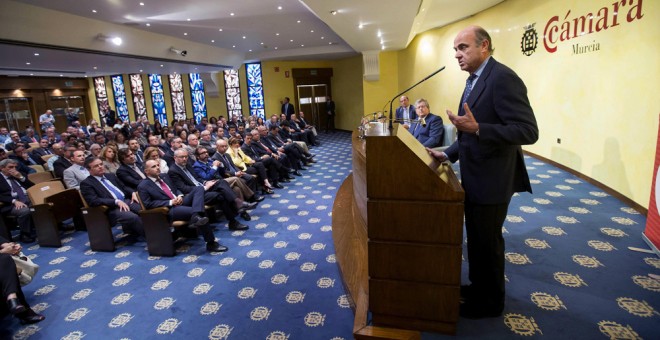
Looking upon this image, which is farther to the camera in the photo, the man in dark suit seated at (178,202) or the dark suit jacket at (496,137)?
the man in dark suit seated at (178,202)

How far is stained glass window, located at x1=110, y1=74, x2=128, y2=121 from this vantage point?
18.5 m

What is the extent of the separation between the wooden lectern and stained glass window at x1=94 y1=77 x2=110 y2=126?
71.1 ft

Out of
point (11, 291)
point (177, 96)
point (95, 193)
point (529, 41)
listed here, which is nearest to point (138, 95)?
point (177, 96)

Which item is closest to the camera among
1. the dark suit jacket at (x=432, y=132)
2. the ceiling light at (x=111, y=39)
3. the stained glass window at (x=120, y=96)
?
the dark suit jacket at (x=432, y=132)

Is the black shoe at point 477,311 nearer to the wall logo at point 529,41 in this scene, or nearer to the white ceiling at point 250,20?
the white ceiling at point 250,20

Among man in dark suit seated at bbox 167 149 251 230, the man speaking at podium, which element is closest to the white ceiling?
man in dark suit seated at bbox 167 149 251 230

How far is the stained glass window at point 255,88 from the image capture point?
620 inches

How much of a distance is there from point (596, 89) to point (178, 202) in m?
5.83

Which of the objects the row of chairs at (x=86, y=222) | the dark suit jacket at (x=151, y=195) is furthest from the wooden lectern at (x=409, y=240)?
the dark suit jacket at (x=151, y=195)

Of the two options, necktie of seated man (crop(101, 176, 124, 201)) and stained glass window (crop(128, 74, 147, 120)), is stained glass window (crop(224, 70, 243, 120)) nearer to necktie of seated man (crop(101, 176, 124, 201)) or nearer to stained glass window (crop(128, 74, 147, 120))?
stained glass window (crop(128, 74, 147, 120))

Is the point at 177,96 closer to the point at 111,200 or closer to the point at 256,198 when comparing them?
the point at 256,198

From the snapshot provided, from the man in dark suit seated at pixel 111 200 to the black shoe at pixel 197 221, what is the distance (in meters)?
0.71

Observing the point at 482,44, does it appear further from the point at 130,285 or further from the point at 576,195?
the point at 576,195

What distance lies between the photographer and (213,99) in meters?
16.7
